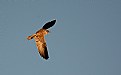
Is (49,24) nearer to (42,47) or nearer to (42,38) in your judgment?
(42,38)

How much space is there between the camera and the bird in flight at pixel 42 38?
1135 cm

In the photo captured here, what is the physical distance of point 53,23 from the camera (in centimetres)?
1102

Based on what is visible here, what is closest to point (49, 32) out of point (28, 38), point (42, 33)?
point (42, 33)

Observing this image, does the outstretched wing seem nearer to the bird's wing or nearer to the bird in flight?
the bird in flight

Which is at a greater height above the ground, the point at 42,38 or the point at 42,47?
the point at 42,38

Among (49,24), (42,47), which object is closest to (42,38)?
(42,47)

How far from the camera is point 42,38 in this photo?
40.7ft

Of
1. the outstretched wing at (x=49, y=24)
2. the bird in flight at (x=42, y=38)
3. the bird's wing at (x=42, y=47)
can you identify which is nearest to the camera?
the outstretched wing at (x=49, y=24)

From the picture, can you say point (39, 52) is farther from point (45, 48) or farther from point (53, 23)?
point (53, 23)

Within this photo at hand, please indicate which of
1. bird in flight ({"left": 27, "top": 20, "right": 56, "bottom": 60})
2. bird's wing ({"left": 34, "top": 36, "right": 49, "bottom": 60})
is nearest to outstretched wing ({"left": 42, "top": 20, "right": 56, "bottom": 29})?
bird in flight ({"left": 27, "top": 20, "right": 56, "bottom": 60})

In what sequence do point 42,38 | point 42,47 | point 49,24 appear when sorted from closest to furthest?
point 49,24, point 42,38, point 42,47

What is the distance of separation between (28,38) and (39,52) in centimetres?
183

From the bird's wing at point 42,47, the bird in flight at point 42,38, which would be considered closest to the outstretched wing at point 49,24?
the bird in flight at point 42,38

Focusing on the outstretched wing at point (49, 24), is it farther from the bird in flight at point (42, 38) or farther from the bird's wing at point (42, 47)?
the bird's wing at point (42, 47)
